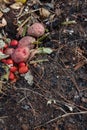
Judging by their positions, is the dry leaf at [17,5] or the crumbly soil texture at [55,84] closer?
the crumbly soil texture at [55,84]

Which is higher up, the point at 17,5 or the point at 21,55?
the point at 17,5

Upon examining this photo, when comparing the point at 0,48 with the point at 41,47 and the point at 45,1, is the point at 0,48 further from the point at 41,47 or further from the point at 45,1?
the point at 45,1

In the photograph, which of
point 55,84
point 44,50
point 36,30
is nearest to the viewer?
point 55,84

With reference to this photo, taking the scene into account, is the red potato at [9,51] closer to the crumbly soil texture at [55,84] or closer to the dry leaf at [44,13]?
the crumbly soil texture at [55,84]

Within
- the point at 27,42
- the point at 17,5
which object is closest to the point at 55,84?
the point at 27,42

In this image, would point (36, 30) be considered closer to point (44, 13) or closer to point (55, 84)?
point (44, 13)

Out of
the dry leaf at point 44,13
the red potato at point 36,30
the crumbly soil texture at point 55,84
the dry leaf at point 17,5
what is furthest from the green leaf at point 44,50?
the dry leaf at point 17,5
